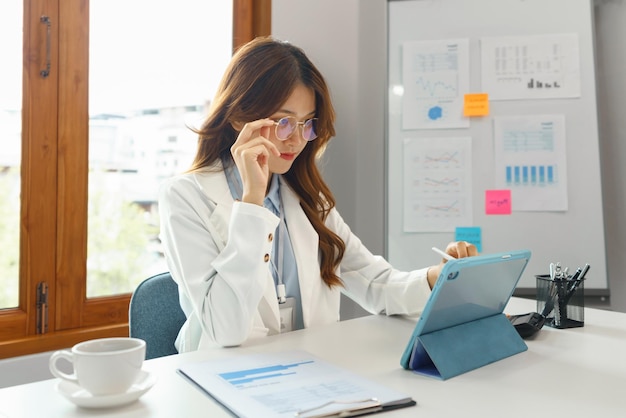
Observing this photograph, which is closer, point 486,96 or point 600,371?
point 600,371

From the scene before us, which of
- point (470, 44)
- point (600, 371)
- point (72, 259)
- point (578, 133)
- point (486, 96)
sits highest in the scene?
point (470, 44)

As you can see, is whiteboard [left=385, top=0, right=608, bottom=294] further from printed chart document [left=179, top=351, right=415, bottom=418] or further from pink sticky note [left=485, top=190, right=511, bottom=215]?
printed chart document [left=179, top=351, right=415, bottom=418]

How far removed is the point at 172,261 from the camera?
1273 mm

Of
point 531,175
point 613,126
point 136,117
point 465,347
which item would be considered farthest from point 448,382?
point 613,126

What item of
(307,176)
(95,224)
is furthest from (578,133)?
(95,224)

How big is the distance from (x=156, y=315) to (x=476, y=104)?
1615 mm

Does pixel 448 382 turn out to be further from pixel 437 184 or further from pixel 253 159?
pixel 437 184

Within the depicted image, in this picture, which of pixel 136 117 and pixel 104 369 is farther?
pixel 136 117

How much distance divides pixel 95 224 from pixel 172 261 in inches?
A: 37.0

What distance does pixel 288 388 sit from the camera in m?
0.80

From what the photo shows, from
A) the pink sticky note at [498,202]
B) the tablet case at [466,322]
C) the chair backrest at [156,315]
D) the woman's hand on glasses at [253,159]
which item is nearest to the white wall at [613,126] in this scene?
the pink sticky note at [498,202]

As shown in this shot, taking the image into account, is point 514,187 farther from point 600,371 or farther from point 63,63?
point 63,63

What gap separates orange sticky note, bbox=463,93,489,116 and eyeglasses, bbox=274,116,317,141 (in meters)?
1.09

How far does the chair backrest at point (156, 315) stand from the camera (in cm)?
127
